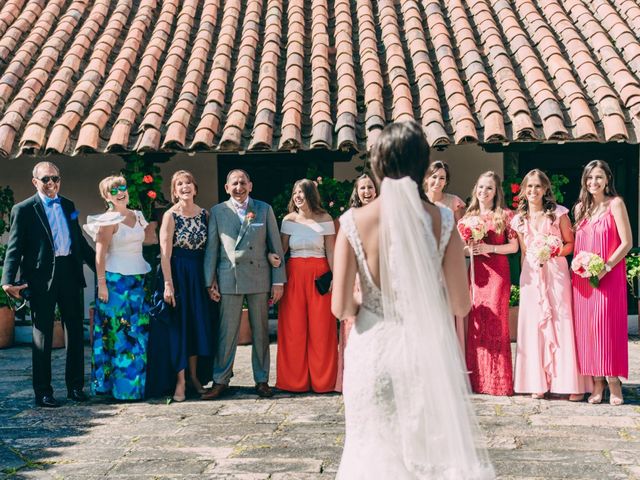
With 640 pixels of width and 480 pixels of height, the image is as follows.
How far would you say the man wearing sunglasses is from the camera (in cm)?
683

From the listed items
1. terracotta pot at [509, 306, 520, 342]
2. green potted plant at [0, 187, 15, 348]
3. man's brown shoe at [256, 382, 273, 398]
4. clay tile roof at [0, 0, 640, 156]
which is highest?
clay tile roof at [0, 0, 640, 156]

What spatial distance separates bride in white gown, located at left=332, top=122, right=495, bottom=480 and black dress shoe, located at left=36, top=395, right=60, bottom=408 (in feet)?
13.0

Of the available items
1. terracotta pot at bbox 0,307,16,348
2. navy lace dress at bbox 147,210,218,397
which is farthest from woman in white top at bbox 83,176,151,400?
terracotta pot at bbox 0,307,16,348

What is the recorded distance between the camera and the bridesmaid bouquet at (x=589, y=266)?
648 centimetres

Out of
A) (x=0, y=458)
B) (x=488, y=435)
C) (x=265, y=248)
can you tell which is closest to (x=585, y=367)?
(x=488, y=435)

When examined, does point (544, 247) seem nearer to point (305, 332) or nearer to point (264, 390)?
point (305, 332)

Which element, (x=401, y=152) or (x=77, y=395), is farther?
(x=77, y=395)

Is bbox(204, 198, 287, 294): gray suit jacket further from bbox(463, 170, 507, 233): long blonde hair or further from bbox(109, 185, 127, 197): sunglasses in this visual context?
bbox(463, 170, 507, 233): long blonde hair

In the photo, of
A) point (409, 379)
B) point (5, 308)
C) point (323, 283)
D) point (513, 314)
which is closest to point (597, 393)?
point (323, 283)

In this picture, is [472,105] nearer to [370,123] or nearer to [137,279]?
[370,123]

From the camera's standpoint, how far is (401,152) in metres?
3.47

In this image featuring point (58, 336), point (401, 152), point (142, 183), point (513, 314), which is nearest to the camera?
point (401, 152)

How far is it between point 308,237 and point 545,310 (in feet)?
6.79

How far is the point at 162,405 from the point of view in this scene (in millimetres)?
6863
